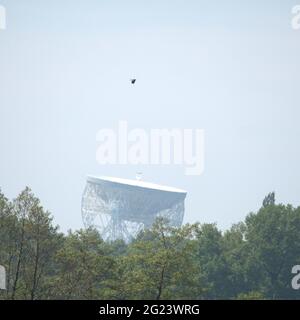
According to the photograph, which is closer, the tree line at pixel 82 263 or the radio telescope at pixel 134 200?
the tree line at pixel 82 263

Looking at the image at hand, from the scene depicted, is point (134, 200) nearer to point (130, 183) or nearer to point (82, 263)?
point (130, 183)


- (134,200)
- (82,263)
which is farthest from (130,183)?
(82,263)

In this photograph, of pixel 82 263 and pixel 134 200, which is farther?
pixel 134 200

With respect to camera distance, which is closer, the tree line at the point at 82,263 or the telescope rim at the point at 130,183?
the tree line at the point at 82,263

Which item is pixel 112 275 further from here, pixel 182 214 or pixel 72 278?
pixel 182 214

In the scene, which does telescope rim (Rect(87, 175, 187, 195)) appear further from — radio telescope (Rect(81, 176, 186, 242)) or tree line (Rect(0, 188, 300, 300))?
tree line (Rect(0, 188, 300, 300))

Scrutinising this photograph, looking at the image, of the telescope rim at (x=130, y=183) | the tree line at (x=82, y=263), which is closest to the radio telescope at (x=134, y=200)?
the telescope rim at (x=130, y=183)

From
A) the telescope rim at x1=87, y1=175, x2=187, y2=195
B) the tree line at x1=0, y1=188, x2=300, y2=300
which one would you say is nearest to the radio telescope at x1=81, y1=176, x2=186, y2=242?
the telescope rim at x1=87, y1=175, x2=187, y2=195

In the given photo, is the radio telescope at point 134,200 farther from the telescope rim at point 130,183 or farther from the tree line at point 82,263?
the tree line at point 82,263

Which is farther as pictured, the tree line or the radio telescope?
the radio telescope
